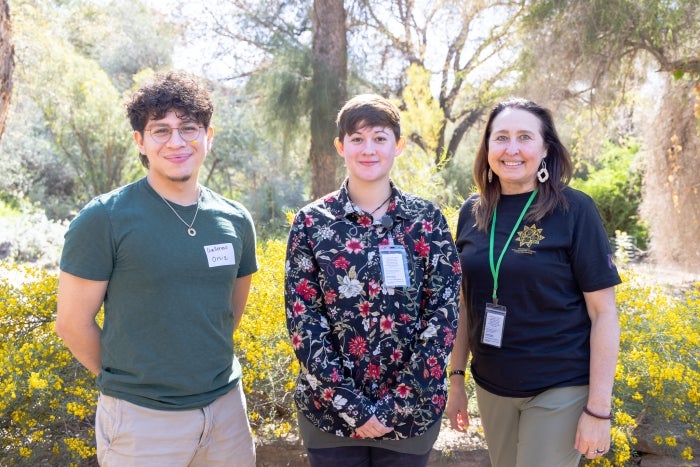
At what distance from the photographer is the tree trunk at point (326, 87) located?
8.21 metres

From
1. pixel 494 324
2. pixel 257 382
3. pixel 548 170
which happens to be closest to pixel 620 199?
pixel 257 382

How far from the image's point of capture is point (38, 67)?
13.3 metres

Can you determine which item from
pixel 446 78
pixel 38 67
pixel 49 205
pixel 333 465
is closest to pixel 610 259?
pixel 333 465

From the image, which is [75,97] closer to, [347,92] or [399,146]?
[347,92]

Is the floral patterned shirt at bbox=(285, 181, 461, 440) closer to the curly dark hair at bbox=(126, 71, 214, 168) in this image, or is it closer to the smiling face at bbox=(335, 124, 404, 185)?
the smiling face at bbox=(335, 124, 404, 185)

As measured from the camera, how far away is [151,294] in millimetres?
1930

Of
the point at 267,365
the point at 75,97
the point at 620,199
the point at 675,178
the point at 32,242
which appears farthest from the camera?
the point at 75,97

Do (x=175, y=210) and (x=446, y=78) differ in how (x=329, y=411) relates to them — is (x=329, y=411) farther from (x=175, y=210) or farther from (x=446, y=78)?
(x=446, y=78)

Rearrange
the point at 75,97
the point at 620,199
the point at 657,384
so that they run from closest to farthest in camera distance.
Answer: the point at 657,384
the point at 620,199
the point at 75,97

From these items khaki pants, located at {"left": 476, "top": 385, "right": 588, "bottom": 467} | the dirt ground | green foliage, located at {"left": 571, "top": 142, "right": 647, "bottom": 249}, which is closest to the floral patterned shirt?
khaki pants, located at {"left": 476, "top": 385, "right": 588, "bottom": 467}

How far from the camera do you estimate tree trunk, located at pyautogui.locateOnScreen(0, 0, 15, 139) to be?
3686mm

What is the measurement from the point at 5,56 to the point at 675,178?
700cm

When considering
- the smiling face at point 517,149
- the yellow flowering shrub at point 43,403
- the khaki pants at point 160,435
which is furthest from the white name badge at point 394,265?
the yellow flowering shrub at point 43,403

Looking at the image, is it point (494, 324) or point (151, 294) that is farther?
point (494, 324)
